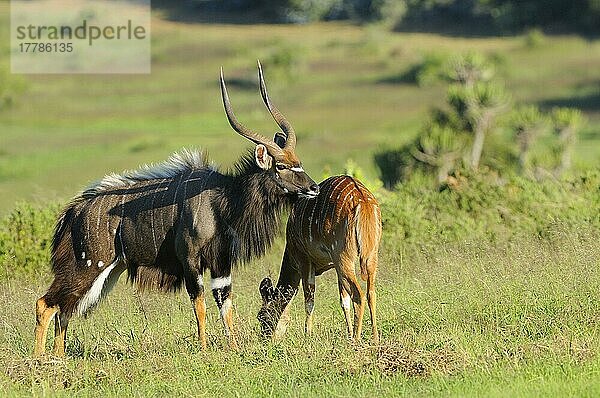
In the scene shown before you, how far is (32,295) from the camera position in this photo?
1336cm

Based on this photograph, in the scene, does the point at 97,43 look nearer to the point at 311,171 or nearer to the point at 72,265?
the point at 311,171

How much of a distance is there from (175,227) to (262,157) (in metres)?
1.11

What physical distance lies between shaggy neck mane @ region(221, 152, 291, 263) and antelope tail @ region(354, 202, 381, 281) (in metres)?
0.89

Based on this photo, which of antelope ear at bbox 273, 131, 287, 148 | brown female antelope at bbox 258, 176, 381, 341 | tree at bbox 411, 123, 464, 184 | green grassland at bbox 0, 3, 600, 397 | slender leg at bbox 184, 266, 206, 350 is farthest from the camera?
tree at bbox 411, 123, 464, 184

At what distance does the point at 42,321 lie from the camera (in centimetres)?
1095

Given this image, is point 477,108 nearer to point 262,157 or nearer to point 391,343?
point 262,157

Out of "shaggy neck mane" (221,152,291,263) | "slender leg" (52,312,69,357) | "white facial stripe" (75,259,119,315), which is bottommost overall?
"slender leg" (52,312,69,357)

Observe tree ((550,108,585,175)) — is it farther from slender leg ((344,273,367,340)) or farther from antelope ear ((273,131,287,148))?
slender leg ((344,273,367,340))

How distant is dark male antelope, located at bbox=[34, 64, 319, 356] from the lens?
428 inches

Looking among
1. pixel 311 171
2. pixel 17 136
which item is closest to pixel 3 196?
pixel 311 171

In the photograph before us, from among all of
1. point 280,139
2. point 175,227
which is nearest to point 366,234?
point 280,139

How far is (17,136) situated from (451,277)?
37.0 m

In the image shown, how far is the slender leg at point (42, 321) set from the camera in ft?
35.7

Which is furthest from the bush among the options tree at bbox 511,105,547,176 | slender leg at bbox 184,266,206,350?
tree at bbox 511,105,547,176
